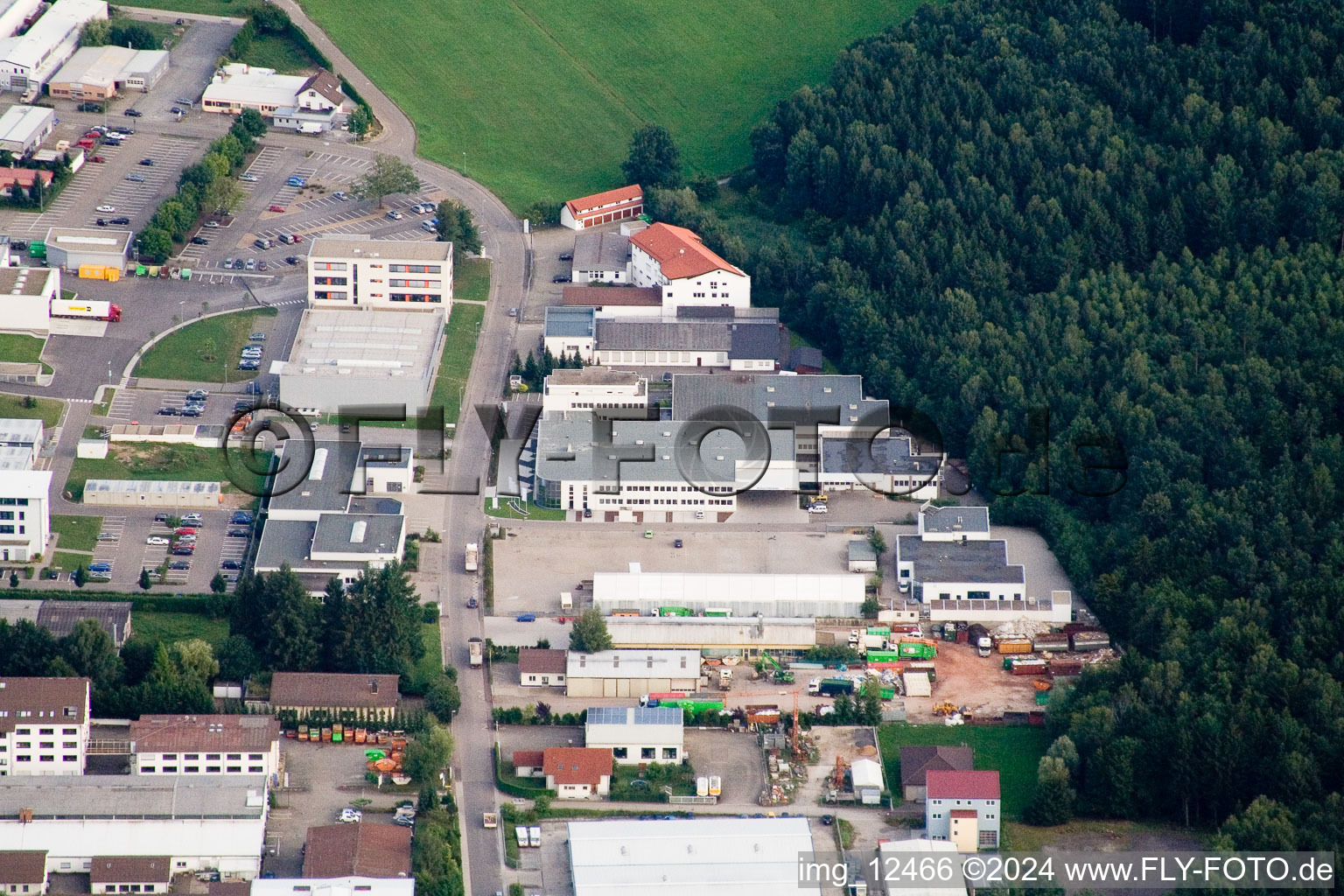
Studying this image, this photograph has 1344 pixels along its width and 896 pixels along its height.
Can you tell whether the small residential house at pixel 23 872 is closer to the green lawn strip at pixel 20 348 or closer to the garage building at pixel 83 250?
the green lawn strip at pixel 20 348

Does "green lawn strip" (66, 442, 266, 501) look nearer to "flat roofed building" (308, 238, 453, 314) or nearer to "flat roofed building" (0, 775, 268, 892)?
"flat roofed building" (308, 238, 453, 314)

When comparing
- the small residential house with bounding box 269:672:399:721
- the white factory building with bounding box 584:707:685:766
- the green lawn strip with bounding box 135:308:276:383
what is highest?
the green lawn strip with bounding box 135:308:276:383

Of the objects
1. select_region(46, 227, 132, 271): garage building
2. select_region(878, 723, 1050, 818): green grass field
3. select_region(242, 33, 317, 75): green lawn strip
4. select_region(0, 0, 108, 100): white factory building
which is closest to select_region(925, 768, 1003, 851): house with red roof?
select_region(878, 723, 1050, 818): green grass field

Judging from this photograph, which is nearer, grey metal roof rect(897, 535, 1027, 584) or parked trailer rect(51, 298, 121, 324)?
grey metal roof rect(897, 535, 1027, 584)

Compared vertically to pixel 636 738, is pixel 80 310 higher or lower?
higher

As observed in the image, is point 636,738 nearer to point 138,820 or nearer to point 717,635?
point 717,635

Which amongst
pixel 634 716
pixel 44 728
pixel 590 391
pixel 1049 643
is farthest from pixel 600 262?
pixel 44 728
